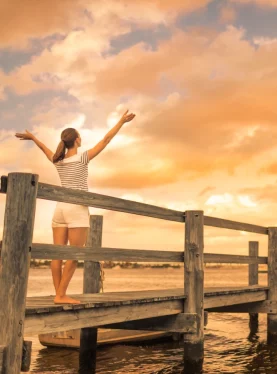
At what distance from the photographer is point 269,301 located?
40.4 ft

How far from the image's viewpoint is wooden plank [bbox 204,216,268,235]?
944 centimetres

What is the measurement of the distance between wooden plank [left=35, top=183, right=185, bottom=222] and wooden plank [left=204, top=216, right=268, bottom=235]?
1162 mm

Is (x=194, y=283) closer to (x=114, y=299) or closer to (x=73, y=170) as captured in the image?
(x=114, y=299)

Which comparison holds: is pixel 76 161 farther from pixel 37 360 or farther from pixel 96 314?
pixel 37 360

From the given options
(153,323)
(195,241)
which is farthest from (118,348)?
(195,241)

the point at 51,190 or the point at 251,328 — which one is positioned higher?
the point at 51,190

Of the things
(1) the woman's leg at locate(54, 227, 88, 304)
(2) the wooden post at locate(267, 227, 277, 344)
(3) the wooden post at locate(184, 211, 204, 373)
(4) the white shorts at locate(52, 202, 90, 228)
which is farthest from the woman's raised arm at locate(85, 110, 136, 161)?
(2) the wooden post at locate(267, 227, 277, 344)

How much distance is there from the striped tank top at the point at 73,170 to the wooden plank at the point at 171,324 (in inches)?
125

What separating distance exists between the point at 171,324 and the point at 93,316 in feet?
7.88

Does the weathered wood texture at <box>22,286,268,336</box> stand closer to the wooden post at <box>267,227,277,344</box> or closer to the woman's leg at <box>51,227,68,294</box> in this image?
the woman's leg at <box>51,227,68,294</box>

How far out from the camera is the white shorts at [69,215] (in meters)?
6.19

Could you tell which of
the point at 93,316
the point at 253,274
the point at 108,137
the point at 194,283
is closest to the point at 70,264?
the point at 93,316

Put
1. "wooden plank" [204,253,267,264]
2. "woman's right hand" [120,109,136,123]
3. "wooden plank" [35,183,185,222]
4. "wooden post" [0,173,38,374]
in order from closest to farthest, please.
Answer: "wooden post" [0,173,38,374] → "wooden plank" [35,183,185,222] → "woman's right hand" [120,109,136,123] → "wooden plank" [204,253,267,264]

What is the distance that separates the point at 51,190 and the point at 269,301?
800 cm
